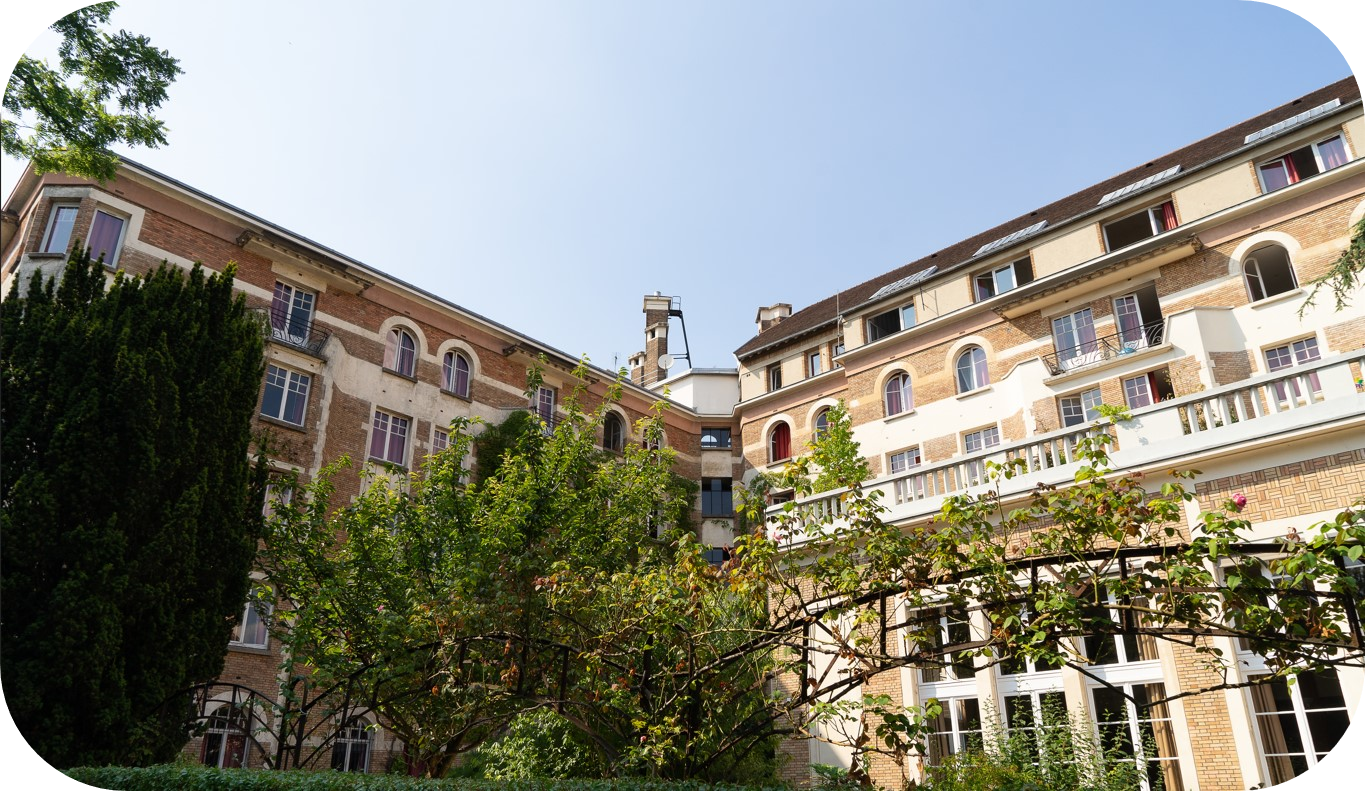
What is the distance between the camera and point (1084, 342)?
76.1ft

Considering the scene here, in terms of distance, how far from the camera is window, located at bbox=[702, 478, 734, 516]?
3378cm

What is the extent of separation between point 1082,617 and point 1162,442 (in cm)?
729

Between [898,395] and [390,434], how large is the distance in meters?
15.8

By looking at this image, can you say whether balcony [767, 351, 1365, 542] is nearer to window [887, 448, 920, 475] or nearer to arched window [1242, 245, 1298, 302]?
arched window [1242, 245, 1298, 302]

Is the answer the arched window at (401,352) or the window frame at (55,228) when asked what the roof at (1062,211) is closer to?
Result: the arched window at (401,352)

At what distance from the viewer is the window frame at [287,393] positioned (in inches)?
875

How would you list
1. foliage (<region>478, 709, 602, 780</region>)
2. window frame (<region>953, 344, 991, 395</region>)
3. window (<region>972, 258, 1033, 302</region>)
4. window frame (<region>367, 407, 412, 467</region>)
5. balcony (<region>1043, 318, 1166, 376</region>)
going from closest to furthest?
foliage (<region>478, 709, 602, 780</region>)
balcony (<region>1043, 318, 1166, 376</region>)
window frame (<region>367, 407, 412, 467</region>)
window (<region>972, 258, 1033, 302</region>)
window frame (<region>953, 344, 991, 395</region>)

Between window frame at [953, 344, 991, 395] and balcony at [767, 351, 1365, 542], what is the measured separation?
1122 cm

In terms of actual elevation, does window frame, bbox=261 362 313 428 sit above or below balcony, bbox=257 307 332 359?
below

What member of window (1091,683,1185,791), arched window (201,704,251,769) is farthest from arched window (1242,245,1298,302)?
arched window (201,704,251,769)

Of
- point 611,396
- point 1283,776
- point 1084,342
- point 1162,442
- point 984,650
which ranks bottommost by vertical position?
point 1283,776

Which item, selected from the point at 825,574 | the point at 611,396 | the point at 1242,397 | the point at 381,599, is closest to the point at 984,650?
the point at 825,574

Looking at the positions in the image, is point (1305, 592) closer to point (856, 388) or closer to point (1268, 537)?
point (1268, 537)

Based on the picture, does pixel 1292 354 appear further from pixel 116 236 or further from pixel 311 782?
pixel 116 236
